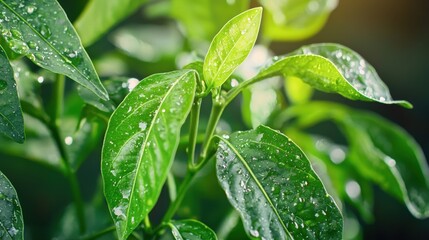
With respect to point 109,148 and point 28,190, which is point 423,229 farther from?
point 109,148

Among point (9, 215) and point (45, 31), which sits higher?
point (45, 31)

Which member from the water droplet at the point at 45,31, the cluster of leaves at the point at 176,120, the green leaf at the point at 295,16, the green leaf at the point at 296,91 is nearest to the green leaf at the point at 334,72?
the cluster of leaves at the point at 176,120

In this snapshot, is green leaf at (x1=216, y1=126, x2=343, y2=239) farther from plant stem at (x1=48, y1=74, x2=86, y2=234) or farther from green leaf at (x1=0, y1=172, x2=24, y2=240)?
plant stem at (x1=48, y1=74, x2=86, y2=234)

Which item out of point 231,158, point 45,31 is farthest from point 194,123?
point 45,31

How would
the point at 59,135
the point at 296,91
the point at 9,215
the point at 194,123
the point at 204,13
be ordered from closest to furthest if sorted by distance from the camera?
the point at 9,215, the point at 194,123, the point at 59,135, the point at 204,13, the point at 296,91

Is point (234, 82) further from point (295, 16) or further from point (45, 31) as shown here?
point (295, 16)

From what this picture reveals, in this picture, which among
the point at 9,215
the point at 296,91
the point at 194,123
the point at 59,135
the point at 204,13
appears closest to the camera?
the point at 9,215

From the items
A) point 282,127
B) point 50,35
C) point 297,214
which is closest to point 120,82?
point 50,35

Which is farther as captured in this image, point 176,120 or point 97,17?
point 97,17
